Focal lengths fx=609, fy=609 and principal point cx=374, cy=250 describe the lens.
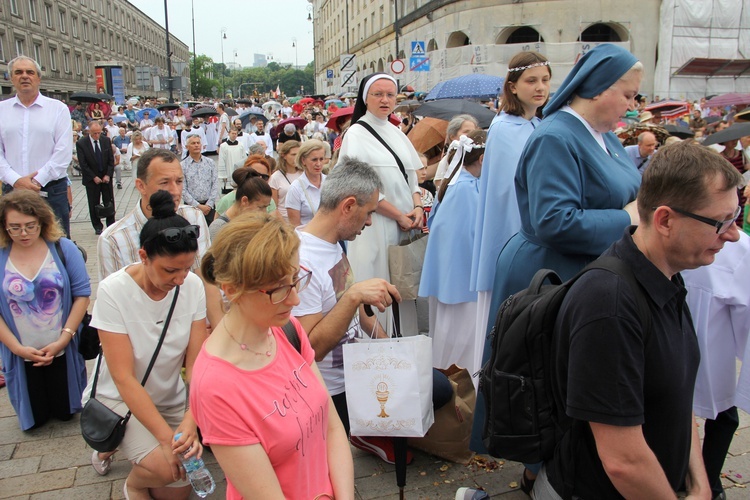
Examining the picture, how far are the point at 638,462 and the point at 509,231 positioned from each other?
1.86 metres

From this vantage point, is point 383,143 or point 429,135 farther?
point 429,135

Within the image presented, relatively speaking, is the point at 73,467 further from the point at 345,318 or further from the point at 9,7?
the point at 9,7

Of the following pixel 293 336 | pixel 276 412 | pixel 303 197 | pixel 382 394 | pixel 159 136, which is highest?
pixel 159 136

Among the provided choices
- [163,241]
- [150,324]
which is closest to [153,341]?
[150,324]

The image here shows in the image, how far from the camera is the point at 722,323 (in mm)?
2816

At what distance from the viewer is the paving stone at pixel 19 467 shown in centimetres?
355

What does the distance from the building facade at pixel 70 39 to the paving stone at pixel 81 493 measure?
35.6 metres

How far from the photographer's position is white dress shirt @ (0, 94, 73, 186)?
232 inches

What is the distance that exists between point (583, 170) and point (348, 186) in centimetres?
116

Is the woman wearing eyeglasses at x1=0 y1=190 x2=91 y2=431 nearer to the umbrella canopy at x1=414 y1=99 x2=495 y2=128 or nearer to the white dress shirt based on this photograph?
the white dress shirt

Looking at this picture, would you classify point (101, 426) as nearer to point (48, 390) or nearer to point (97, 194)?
point (48, 390)

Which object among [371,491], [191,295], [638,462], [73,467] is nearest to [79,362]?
[73,467]

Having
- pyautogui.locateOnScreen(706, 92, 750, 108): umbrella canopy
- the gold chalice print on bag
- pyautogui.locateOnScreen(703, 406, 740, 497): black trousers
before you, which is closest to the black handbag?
the gold chalice print on bag

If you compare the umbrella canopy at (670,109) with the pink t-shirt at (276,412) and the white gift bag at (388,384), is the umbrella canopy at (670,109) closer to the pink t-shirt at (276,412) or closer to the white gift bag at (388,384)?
the white gift bag at (388,384)
